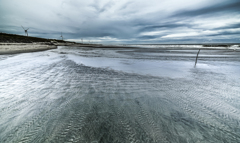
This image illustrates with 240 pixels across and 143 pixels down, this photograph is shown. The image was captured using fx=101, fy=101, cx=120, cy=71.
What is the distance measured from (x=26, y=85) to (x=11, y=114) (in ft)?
11.0

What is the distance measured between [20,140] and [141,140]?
3.27 metres

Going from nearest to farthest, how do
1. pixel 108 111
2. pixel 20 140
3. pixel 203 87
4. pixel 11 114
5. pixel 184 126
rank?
pixel 20 140, pixel 184 126, pixel 11 114, pixel 108 111, pixel 203 87

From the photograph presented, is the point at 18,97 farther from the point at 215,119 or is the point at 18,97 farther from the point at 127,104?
the point at 215,119


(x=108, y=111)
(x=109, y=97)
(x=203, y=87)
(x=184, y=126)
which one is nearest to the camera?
(x=184, y=126)

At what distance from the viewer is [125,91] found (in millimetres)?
6168

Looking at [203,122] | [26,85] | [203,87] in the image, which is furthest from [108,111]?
[203,87]

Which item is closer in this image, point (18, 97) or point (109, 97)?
point (18, 97)

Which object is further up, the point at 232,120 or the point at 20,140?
the point at 232,120

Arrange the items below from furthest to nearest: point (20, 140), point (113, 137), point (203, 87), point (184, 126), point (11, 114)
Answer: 1. point (203, 87)
2. point (11, 114)
3. point (184, 126)
4. point (113, 137)
5. point (20, 140)

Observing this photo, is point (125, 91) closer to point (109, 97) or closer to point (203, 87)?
point (109, 97)

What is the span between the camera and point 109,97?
5375mm

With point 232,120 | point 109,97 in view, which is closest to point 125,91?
point 109,97

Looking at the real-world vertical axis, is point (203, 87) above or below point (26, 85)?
above

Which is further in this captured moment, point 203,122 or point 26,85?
point 26,85
